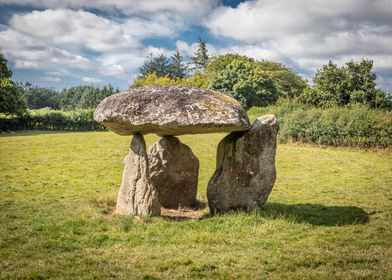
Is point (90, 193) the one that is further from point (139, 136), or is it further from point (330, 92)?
point (330, 92)

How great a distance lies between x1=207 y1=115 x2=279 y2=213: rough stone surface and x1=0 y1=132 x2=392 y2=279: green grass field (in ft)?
2.01

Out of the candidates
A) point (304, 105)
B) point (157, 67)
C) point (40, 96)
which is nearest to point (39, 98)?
point (40, 96)

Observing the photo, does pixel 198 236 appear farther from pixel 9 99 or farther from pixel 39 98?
pixel 39 98

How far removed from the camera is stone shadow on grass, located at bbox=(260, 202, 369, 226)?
447 inches

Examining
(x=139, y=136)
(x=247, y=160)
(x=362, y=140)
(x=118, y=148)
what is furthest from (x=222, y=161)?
(x=362, y=140)

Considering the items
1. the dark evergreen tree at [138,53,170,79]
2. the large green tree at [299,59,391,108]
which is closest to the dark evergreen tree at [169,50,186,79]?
the dark evergreen tree at [138,53,170,79]

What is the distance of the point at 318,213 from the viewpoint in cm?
1251

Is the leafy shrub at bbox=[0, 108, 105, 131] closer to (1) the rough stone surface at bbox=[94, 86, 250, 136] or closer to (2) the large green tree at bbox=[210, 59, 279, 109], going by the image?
(2) the large green tree at bbox=[210, 59, 279, 109]

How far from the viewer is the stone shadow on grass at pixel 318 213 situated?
37.2 feet

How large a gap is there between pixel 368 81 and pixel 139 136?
1352 inches

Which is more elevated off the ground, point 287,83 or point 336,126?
point 287,83

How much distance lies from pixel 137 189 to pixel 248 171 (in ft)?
10.6

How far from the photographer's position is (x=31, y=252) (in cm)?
826

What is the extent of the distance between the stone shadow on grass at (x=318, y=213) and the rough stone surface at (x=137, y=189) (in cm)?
316
